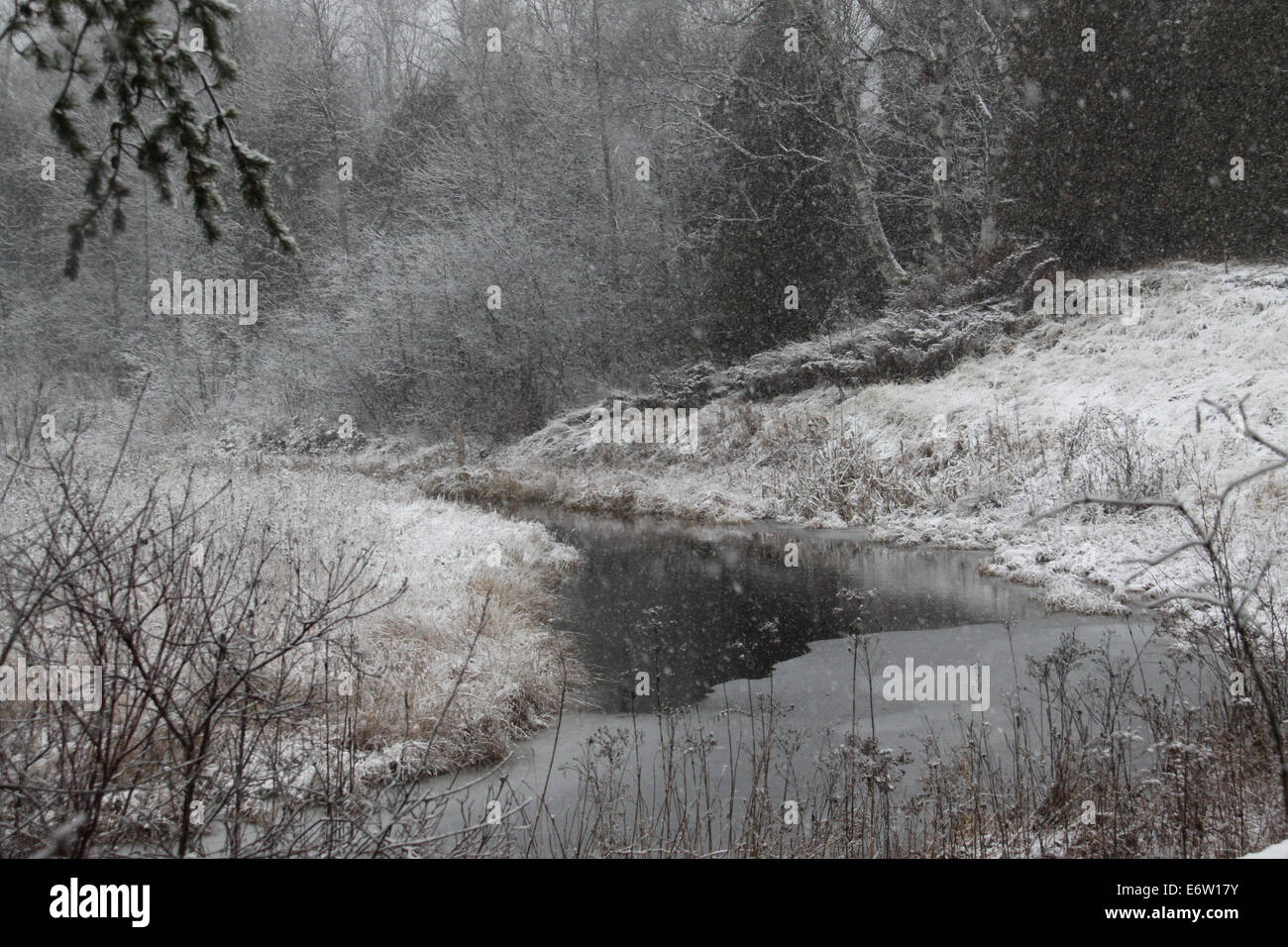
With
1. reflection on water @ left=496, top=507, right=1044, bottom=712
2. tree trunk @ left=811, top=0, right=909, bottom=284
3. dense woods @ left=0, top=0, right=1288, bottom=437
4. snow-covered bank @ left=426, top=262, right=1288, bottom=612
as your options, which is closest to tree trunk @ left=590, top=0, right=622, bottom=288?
dense woods @ left=0, top=0, right=1288, bottom=437

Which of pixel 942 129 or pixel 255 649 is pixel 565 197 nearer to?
pixel 942 129

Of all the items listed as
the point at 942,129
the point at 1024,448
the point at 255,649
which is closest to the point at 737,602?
the point at 1024,448

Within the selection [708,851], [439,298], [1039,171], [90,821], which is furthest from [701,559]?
[439,298]

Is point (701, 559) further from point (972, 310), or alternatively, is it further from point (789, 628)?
point (972, 310)

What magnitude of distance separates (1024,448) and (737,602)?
5801 millimetres

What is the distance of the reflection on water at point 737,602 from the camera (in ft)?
25.7

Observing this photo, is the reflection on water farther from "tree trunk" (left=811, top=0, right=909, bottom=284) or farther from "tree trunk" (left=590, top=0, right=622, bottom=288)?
"tree trunk" (left=590, top=0, right=622, bottom=288)

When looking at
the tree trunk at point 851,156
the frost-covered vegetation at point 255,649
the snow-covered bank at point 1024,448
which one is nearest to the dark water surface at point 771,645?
the frost-covered vegetation at point 255,649

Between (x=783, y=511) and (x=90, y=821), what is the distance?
44.7 ft

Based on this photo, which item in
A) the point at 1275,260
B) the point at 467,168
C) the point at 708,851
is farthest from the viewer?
the point at 467,168

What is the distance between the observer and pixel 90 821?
8.26 ft

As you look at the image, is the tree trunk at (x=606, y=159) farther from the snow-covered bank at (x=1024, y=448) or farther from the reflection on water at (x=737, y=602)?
the reflection on water at (x=737, y=602)

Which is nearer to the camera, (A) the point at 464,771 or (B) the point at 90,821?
(B) the point at 90,821

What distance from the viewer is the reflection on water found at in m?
7.84
